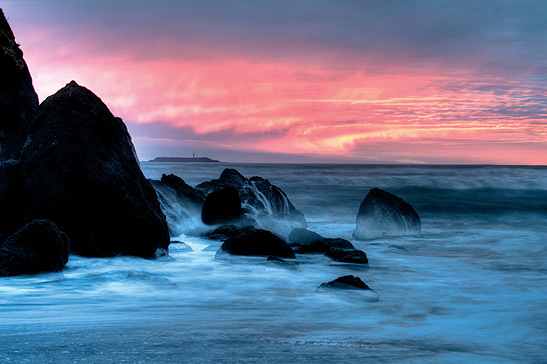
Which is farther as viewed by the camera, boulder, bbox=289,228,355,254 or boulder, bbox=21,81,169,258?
boulder, bbox=289,228,355,254

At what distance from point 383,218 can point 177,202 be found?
487cm

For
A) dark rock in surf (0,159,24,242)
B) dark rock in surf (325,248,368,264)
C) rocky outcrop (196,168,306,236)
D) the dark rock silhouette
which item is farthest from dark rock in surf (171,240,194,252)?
A: the dark rock silhouette

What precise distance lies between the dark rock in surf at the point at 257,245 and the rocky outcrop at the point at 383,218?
4.22m

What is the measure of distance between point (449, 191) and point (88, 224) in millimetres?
26754

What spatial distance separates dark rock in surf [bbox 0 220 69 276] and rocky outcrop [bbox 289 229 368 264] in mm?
4230

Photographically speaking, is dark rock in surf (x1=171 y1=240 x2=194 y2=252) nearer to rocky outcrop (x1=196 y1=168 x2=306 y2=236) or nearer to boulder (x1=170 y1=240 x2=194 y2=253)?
boulder (x1=170 y1=240 x2=194 y2=253)

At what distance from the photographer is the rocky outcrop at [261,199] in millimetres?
12883

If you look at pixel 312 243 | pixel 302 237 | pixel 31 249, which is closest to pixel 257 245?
pixel 312 243

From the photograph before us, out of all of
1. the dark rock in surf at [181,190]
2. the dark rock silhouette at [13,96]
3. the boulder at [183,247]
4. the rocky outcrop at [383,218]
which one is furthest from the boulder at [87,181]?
the rocky outcrop at [383,218]

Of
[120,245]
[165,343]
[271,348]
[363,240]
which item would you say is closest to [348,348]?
[271,348]

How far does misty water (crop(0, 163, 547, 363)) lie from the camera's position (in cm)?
336

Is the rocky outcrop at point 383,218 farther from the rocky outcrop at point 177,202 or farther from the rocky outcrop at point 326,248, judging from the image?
the rocky outcrop at point 177,202

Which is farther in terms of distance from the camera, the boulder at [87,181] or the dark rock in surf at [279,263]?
the dark rock in surf at [279,263]

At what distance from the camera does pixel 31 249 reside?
5.90m
